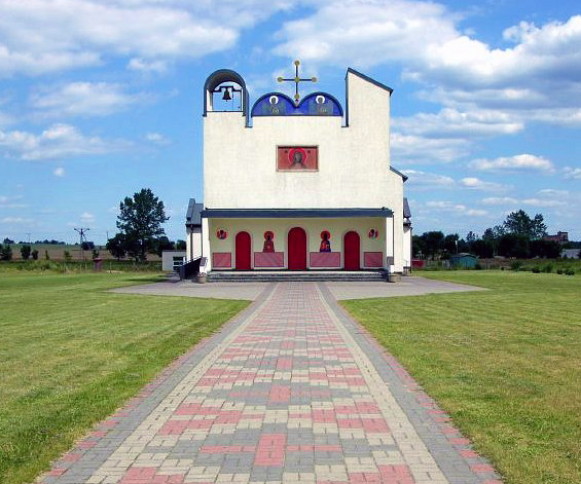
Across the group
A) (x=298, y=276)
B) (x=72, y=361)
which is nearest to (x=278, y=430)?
(x=72, y=361)

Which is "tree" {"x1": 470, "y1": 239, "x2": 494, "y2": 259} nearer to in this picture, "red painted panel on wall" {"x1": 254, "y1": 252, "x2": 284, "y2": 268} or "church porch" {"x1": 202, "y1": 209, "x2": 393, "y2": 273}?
"church porch" {"x1": 202, "y1": 209, "x2": 393, "y2": 273}

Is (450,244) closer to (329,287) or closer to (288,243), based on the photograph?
(288,243)

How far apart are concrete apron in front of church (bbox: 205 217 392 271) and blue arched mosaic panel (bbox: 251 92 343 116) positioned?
6051 millimetres

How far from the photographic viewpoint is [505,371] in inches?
378

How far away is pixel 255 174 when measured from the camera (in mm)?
37938

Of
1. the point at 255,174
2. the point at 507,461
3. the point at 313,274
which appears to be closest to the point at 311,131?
the point at 255,174

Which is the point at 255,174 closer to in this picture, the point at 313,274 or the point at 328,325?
the point at 313,274

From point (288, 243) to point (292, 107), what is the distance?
7.68 meters

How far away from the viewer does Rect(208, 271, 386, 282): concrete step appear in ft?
118

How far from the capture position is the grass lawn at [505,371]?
232 inches

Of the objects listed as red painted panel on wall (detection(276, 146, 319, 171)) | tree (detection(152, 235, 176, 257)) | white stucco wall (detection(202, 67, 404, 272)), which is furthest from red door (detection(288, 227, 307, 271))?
tree (detection(152, 235, 176, 257))

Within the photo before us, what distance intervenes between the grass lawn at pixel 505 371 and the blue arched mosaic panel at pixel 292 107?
1996cm

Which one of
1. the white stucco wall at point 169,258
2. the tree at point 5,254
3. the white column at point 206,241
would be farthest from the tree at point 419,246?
the white column at point 206,241

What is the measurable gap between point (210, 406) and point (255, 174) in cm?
3075
